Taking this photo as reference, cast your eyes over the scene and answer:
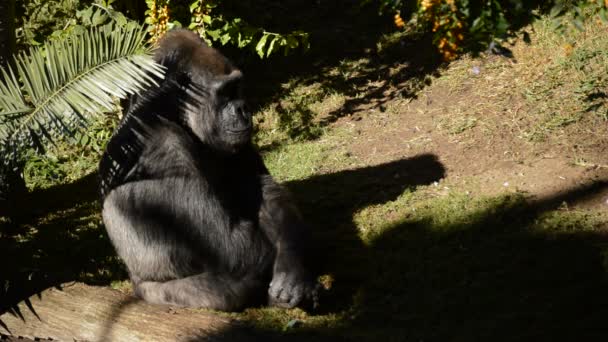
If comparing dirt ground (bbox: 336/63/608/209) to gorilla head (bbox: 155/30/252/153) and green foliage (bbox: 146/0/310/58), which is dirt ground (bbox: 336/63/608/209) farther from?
gorilla head (bbox: 155/30/252/153)

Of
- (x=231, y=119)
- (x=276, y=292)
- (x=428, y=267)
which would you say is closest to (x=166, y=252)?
(x=276, y=292)

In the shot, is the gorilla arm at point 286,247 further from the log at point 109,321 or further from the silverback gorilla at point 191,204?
the log at point 109,321

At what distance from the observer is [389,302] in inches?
187

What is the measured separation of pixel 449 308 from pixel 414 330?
0.30m

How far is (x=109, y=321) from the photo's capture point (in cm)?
436

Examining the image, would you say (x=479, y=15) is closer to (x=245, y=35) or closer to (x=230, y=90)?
(x=230, y=90)

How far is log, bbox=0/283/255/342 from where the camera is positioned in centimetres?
414

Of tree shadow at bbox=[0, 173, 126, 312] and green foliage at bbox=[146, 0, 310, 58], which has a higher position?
green foliage at bbox=[146, 0, 310, 58]

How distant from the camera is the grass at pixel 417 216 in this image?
439cm

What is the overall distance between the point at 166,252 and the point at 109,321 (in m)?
Answer: 0.71

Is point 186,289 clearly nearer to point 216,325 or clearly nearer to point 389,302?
point 216,325

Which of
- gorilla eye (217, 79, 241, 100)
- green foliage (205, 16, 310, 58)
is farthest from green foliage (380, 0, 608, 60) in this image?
green foliage (205, 16, 310, 58)

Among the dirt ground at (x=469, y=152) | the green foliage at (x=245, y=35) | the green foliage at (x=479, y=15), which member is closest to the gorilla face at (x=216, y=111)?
the green foliage at (x=479, y=15)

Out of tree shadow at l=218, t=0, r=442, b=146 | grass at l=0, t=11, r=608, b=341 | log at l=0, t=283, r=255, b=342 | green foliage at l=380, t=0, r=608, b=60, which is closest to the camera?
green foliage at l=380, t=0, r=608, b=60
